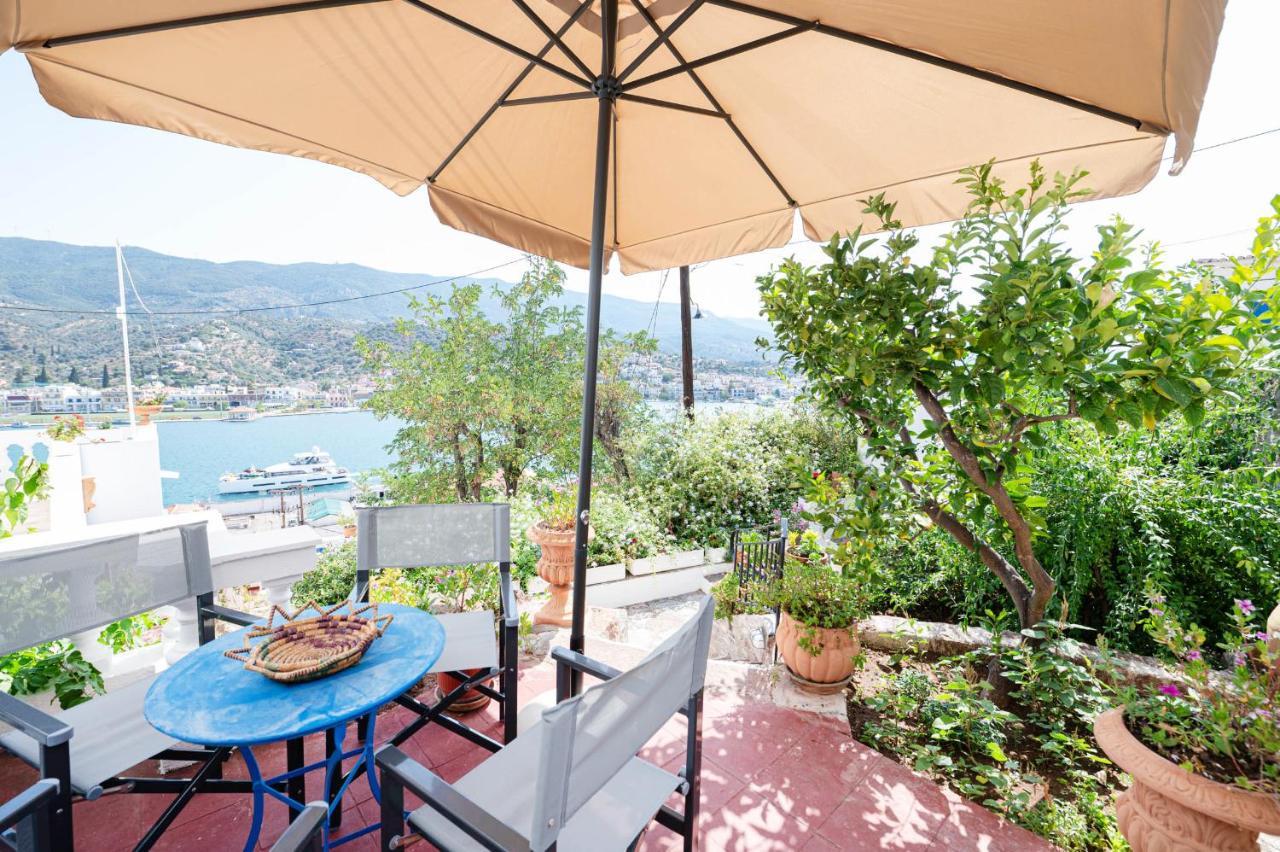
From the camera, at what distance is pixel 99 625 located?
1684mm

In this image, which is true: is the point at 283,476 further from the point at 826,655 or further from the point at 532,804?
the point at 532,804

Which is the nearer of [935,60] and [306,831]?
[306,831]

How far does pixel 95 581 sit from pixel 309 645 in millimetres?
864

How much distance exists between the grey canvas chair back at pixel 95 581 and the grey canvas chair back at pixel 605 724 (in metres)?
1.68

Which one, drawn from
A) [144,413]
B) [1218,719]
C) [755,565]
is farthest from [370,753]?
[144,413]

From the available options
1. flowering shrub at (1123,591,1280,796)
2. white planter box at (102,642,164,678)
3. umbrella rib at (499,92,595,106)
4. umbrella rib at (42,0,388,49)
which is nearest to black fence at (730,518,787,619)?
flowering shrub at (1123,591,1280,796)

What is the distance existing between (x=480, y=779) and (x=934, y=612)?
3124mm

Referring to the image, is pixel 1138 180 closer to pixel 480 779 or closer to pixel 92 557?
pixel 480 779

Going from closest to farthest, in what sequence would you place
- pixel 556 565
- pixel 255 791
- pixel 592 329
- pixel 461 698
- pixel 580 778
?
1. pixel 580 778
2. pixel 255 791
3. pixel 592 329
4. pixel 461 698
5. pixel 556 565

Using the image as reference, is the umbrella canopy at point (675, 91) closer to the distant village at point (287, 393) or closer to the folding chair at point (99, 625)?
the folding chair at point (99, 625)

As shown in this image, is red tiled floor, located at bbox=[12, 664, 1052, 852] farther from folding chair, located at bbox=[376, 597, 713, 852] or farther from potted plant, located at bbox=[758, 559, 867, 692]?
folding chair, located at bbox=[376, 597, 713, 852]

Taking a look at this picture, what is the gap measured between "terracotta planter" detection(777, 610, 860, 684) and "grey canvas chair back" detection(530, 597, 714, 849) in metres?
1.32

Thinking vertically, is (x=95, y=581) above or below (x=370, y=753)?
above

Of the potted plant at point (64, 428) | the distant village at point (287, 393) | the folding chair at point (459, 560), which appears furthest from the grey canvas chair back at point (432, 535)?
the distant village at point (287, 393)
